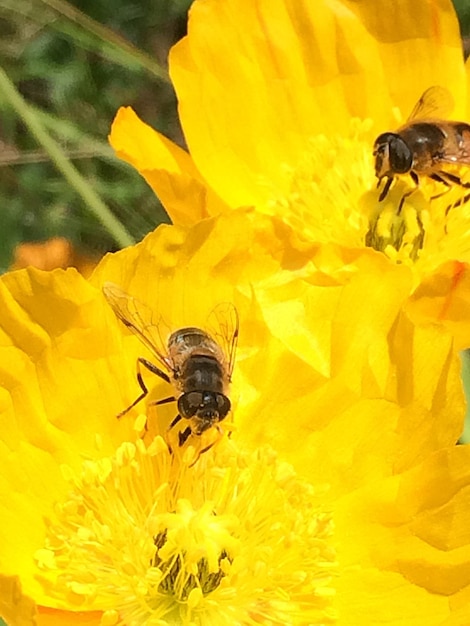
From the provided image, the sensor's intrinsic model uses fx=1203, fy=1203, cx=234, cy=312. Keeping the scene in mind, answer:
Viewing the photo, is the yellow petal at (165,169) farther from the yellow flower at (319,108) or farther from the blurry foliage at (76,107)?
Result: the blurry foliage at (76,107)

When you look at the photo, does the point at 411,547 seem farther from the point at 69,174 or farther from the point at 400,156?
the point at 69,174

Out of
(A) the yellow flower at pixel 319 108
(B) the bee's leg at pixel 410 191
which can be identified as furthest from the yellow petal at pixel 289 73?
(B) the bee's leg at pixel 410 191

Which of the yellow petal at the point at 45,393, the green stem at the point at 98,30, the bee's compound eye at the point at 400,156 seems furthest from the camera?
the green stem at the point at 98,30

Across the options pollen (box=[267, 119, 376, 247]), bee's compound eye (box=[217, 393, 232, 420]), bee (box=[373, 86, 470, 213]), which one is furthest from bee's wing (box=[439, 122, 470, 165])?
bee's compound eye (box=[217, 393, 232, 420])

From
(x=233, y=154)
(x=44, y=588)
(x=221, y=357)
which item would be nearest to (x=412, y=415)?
(x=221, y=357)

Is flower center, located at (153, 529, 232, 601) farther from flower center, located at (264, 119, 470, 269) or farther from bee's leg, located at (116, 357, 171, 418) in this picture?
flower center, located at (264, 119, 470, 269)

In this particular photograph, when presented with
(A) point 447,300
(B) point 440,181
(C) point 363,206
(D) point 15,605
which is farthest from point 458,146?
(D) point 15,605
